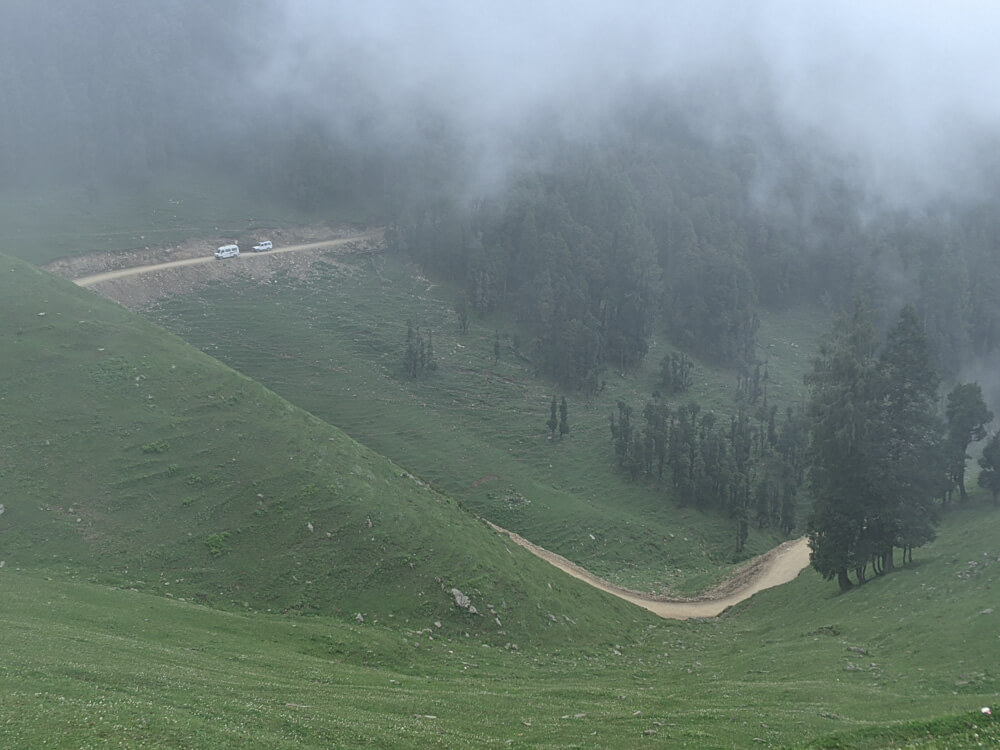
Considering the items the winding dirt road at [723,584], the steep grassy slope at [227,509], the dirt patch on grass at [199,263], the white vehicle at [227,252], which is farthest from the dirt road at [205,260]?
the winding dirt road at [723,584]

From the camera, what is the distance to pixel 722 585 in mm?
62094

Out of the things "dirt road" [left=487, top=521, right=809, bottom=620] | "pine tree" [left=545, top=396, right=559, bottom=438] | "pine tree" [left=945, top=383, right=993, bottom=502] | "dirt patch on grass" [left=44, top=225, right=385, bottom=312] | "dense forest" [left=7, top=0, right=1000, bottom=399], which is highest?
"dense forest" [left=7, top=0, right=1000, bottom=399]

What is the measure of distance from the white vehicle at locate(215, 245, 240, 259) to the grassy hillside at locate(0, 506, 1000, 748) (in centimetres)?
10536

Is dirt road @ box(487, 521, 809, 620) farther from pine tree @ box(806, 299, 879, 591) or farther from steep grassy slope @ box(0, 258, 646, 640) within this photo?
pine tree @ box(806, 299, 879, 591)

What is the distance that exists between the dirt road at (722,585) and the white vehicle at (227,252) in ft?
296

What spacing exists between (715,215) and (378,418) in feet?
396

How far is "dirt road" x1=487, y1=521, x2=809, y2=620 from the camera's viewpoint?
57.0 metres

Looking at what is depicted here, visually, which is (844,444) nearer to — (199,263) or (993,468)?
(993,468)

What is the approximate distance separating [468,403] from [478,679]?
84.7 m

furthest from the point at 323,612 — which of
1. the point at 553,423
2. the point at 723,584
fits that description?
the point at 553,423

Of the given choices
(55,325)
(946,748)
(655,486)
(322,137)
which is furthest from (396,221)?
(946,748)

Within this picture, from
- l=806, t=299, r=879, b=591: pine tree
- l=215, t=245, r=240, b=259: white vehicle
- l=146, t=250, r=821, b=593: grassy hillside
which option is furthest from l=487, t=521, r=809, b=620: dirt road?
l=215, t=245, r=240, b=259: white vehicle

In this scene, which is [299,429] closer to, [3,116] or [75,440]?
[75,440]

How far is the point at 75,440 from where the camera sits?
45594mm
